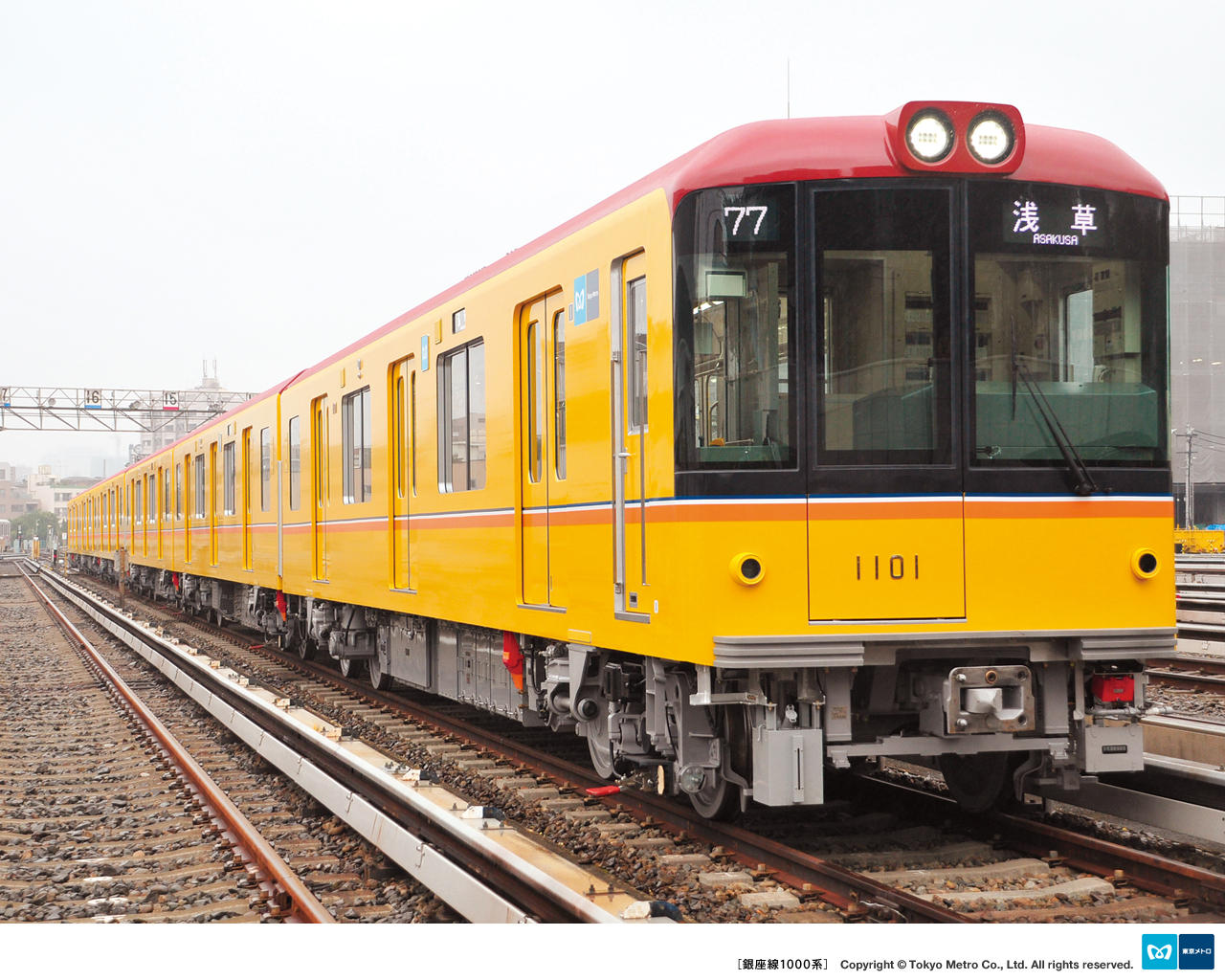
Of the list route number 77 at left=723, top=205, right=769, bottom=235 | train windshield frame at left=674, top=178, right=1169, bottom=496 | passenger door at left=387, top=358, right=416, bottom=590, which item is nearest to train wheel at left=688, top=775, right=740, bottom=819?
train windshield frame at left=674, top=178, right=1169, bottom=496

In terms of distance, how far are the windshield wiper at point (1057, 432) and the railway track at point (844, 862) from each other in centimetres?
159

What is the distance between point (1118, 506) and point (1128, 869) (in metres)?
1.57

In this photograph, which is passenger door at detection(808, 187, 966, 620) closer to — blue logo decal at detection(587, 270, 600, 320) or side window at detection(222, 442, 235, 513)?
blue logo decal at detection(587, 270, 600, 320)

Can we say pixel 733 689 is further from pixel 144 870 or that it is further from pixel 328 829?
pixel 144 870

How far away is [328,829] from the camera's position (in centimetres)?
731

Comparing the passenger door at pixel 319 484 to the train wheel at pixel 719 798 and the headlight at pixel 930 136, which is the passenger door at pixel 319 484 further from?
the headlight at pixel 930 136

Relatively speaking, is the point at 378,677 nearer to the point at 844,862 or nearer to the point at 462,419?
the point at 462,419

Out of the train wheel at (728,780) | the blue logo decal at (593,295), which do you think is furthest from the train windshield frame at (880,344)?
the train wheel at (728,780)

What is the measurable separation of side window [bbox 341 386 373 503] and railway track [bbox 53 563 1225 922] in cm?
401

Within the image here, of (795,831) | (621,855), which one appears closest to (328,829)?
(621,855)

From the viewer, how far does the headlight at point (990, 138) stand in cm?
590

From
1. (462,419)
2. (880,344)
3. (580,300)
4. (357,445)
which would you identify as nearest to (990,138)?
(880,344)

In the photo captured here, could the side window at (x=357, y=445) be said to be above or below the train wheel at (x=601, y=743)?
above
